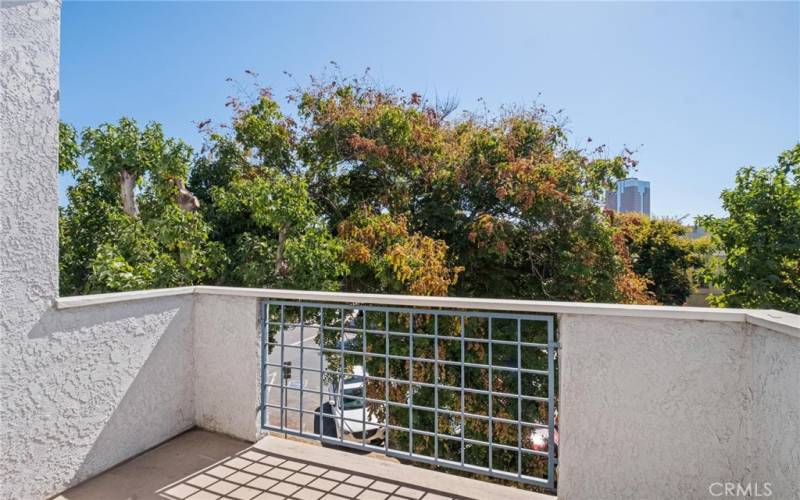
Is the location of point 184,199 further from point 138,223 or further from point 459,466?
point 459,466

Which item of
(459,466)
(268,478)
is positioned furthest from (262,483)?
(459,466)

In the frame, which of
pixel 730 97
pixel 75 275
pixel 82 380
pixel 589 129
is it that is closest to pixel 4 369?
→ pixel 82 380

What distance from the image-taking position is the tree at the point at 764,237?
25.2 ft

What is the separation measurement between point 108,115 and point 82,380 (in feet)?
18.8

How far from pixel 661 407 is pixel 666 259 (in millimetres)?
21020

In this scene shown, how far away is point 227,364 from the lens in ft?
11.6

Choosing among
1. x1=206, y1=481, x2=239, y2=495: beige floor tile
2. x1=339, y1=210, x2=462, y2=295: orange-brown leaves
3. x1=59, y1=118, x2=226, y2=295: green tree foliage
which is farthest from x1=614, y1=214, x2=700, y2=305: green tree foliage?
x1=206, y1=481, x2=239, y2=495: beige floor tile

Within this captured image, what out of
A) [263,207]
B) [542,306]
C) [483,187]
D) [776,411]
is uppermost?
[483,187]

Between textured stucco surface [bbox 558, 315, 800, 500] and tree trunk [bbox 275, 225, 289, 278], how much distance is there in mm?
5366

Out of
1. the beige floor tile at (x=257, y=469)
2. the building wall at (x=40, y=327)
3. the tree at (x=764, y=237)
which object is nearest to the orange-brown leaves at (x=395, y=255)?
the beige floor tile at (x=257, y=469)

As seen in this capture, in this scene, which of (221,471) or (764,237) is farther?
(764,237)

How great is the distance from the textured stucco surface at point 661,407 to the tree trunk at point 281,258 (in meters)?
5.37

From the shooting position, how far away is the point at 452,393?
24.4ft

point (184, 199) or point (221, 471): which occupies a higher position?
point (184, 199)
